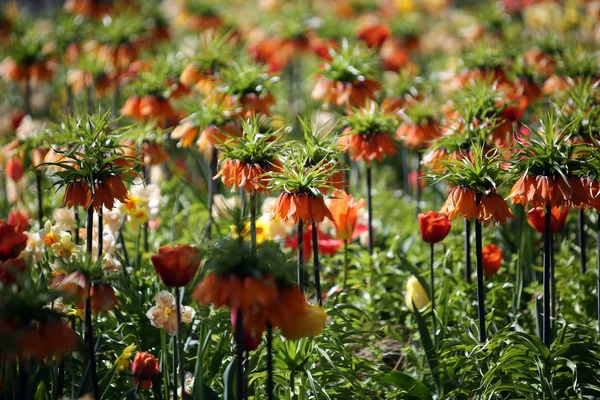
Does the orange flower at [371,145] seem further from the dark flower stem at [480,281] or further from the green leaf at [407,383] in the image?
the green leaf at [407,383]

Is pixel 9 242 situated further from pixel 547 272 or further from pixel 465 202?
pixel 547 272

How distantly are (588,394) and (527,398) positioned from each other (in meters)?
0.32

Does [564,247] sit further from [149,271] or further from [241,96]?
[149,271]

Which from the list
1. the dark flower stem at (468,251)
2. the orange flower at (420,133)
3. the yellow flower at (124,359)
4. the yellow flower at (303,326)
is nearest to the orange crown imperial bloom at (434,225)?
the dark flower stem at (468,251)

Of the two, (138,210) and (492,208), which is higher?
(138,210)

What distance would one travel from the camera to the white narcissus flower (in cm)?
274

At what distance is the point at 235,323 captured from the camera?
2.25 metres

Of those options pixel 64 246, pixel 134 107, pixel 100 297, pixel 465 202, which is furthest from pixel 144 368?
pixel 134 107

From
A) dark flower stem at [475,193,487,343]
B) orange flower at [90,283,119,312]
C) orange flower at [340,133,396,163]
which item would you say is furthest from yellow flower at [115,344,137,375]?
orange flower at [340,133,396,163]

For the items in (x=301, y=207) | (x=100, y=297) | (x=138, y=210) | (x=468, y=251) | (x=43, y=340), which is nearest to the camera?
(x=43, y=340)

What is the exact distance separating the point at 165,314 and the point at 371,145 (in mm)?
1268

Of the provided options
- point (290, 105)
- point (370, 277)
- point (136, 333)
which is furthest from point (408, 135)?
point (290, 105)

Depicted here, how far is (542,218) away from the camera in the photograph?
119 inches

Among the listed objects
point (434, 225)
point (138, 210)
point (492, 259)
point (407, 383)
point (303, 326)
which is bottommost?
point (407, 383)
